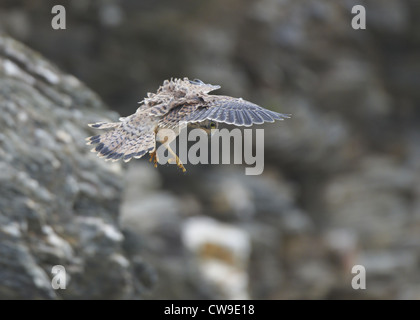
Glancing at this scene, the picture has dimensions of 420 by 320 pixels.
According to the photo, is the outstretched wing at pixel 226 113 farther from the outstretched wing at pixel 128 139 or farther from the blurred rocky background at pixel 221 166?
the blurred rocky background at pixel 221 166

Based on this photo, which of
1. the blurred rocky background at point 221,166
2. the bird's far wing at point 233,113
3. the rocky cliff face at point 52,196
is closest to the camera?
the bird's far wing at point 233,113

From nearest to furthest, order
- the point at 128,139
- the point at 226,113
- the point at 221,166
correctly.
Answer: the point at 226,113 → the point at 128,139 → the point at 221,166

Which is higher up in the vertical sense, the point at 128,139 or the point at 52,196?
the point at 128,139

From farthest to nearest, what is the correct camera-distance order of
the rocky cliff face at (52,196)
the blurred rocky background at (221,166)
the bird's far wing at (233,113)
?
the blurred rocky background at (221,166) < the rocky cliff face at (52,196) < the bird's far wing at (233,113)

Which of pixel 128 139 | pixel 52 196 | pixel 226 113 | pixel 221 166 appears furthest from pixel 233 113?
pixel 221 166

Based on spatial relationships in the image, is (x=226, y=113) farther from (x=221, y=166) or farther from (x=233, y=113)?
(x=221, y=166)

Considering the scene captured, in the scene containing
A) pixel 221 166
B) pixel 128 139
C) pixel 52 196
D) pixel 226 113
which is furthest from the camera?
pixel 221 166

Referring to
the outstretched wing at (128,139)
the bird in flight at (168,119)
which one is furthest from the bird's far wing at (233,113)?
the outstretched wing at (128,139)

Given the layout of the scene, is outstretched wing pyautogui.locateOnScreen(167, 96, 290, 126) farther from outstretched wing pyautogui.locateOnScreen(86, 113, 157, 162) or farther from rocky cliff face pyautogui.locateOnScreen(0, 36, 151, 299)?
rocky cliff face pyautogui.locateOnScreen(0, 36, 151, 299)
